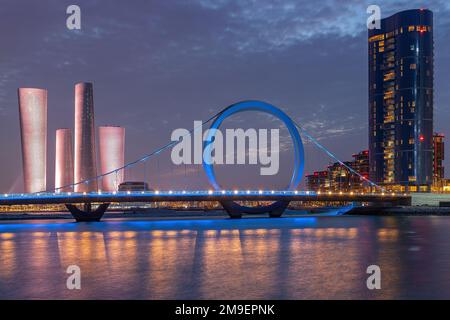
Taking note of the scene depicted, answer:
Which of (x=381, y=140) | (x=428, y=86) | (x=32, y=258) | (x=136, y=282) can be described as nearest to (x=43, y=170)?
(x=381, y=140)

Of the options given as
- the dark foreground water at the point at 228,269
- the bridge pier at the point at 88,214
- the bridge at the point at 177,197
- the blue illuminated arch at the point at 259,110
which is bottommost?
the bridge pier at the point at 88,214

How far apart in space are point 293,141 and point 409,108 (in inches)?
2985

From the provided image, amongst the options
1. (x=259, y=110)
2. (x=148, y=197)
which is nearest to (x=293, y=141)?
(x=259, y=110)

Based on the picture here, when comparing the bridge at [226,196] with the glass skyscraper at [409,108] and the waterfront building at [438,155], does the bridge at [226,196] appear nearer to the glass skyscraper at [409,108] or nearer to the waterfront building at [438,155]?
the glass skyscraper at [409,108]

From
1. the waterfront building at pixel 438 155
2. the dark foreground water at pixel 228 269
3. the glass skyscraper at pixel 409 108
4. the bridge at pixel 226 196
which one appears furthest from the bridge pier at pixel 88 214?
the waterfront building at pixel 438 155

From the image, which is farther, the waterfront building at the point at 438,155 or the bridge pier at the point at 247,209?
the waterfront building at the point at 438,155

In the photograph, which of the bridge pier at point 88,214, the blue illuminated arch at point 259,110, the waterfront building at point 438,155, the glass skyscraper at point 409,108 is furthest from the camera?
the waterfront building at point 438,155

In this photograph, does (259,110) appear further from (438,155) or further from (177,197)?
(438,155)

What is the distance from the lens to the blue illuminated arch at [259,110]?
233 feet

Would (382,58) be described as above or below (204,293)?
above

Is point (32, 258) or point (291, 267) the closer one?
point (291, 267)

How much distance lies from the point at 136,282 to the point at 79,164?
5583 inches
